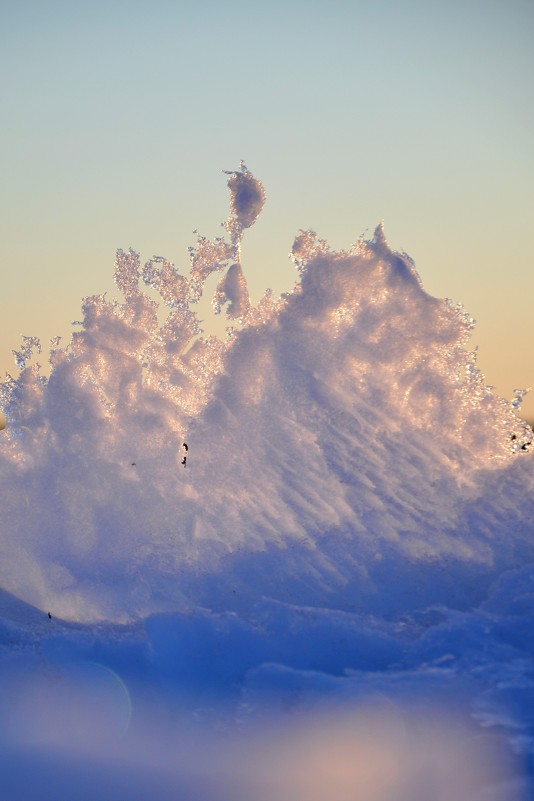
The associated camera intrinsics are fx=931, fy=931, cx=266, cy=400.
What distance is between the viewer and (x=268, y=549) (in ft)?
36.6

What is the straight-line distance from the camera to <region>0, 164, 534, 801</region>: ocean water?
25.7 ft

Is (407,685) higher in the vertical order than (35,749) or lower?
higher

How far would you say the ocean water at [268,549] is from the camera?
7.83m

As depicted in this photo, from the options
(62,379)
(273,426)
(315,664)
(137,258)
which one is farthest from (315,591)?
(137,258)

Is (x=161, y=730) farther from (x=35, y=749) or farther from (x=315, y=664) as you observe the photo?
(x=315, y=664)

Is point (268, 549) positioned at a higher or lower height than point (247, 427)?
lower

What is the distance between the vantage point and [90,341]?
13039mm

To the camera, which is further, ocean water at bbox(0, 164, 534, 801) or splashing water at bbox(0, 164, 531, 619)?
splashing water at bbox(0, 164, 531, 619)

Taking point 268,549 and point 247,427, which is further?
point 247,427

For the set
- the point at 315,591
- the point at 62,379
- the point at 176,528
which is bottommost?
the point at 315,591

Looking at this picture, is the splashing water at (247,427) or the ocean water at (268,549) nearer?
the ocean water at (268,549)

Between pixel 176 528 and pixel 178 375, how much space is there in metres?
2.30

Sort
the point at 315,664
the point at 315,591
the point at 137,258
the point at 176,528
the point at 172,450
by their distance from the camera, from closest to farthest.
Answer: the point at 315,664
the point at 315,591
the point at 176,528
the point at 172,450
the point at 137,258

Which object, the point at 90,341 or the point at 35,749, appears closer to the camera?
the point at 35,749
